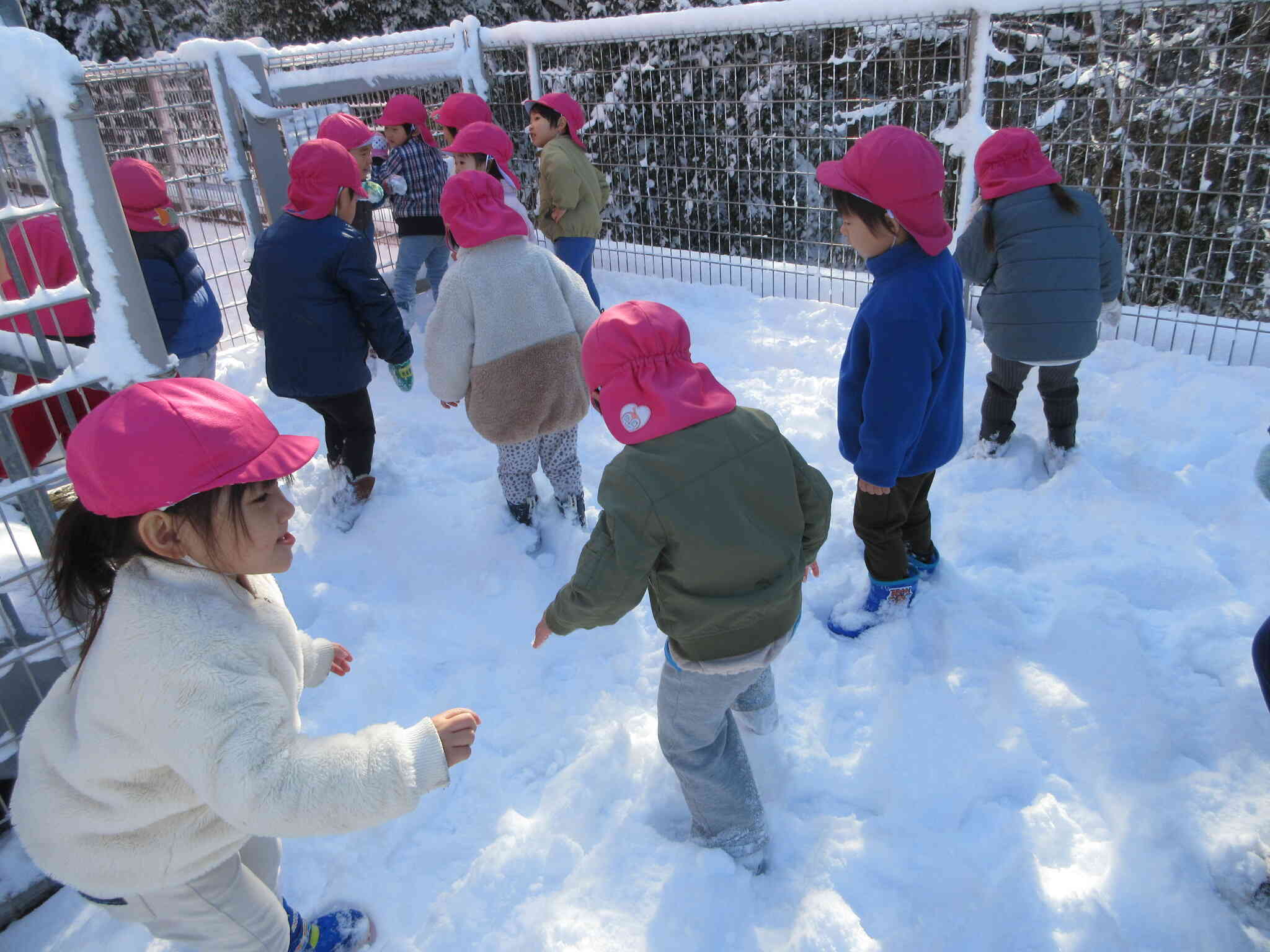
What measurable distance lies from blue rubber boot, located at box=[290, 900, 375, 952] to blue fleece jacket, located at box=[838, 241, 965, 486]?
1.96 metres

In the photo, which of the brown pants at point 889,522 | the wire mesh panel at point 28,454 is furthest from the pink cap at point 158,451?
the brown pants at point 889,522

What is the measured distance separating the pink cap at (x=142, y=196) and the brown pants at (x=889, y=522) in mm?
3482

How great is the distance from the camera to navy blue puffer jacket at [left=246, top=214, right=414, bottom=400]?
3613mm

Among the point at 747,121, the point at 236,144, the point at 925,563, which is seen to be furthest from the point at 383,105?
the point at 925,563

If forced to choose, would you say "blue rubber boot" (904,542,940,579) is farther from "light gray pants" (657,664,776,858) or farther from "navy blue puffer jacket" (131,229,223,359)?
"navy blue puffer jacket" (131,229,223,359)

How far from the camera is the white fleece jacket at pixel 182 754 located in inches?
56.6

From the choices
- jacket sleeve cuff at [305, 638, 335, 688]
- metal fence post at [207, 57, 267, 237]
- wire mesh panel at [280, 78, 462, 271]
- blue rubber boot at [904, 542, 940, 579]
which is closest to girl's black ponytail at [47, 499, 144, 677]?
jacket sleeve cuff at [305, 638, 335, 688]

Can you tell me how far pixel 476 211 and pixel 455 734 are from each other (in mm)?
2278

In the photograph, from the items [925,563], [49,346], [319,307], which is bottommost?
[925,563]

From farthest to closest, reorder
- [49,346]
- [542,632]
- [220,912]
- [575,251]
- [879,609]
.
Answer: [575,251] → [879,609] → [49,346] → [542,632] → [220,912]

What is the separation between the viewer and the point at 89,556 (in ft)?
5.16

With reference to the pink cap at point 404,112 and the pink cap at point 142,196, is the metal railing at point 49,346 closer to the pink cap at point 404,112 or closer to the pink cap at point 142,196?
the pink cap at point 142,196

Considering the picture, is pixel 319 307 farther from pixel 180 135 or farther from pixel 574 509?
pixel 180 135

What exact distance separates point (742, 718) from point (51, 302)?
2231 mm
